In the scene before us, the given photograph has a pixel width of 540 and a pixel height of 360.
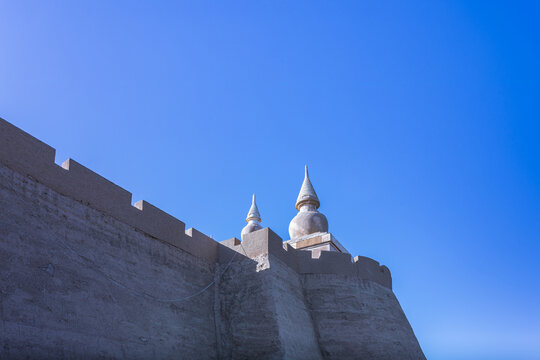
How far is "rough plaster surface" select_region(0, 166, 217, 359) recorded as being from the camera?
757 cm

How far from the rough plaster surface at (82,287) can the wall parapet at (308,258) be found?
2.47 meters

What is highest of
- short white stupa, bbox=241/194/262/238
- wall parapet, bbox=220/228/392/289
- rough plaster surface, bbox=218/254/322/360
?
short white stupa, bbox=241/194/262/238

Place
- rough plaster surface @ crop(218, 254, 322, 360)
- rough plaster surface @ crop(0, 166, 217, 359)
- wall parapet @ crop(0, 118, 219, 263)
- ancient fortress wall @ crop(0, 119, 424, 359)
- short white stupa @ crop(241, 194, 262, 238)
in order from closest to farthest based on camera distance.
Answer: rough plaster surface @ crop(0, 166, 217, 359), ancient fortress wall @ crop(0, 119, 424, 359), wall parapet @ crop(0, 118, 219, 263), rough plaster surface @ crop(218, 254, 322, 360), short white stupa @ crop(241, 194, 262, 238)

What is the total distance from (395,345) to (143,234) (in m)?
8.52

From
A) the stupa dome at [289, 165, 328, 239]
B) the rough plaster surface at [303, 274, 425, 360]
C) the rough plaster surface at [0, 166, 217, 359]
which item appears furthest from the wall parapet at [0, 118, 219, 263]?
Answer: the stupa dome at [289, 165, 328, 239]

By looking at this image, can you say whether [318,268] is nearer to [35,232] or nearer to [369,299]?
[369,299]

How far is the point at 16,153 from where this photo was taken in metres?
8.60

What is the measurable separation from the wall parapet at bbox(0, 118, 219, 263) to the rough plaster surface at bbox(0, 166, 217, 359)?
22 centimetres

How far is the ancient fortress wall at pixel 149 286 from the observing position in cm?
796

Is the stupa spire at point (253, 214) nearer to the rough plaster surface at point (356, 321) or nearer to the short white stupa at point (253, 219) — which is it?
the short white stupa at point (253, 219)

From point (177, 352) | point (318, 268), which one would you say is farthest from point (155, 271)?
point (318, 268)

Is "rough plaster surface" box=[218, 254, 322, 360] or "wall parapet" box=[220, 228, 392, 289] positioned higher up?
"wall parapet" box=[220, 228, 392, 289]

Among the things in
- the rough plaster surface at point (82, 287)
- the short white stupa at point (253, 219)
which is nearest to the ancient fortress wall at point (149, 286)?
the rough plaster surface at point (82, 287)

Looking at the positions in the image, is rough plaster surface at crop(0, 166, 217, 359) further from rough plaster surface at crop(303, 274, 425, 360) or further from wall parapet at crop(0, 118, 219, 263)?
rough plaster surface at crop(303, 274, 425, 360)
